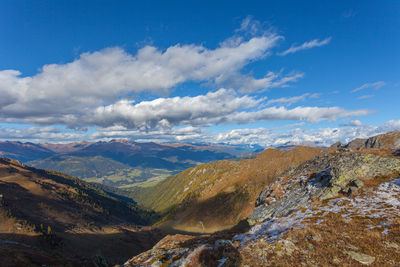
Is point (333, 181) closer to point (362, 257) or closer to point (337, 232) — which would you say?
point (337, 232)

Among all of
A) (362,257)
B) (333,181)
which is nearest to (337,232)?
(362,257)

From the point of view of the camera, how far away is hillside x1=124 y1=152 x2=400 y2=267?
42.1 feet

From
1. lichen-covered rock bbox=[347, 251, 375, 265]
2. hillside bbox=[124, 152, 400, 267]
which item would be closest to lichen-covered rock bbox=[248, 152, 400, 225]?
hillside bbox=[124, 152, 400, 267]

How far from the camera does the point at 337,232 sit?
15.8 m

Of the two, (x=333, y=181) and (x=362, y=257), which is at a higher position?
(x=333, y=181)

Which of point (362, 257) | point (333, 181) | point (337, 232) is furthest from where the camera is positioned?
point (333, 181)

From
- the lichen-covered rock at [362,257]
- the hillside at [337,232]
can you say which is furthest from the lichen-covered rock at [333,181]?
the lichen-covered rock at [362,257]

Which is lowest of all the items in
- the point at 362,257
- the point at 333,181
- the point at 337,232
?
the point at 337,232

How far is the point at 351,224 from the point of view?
16.9 meters

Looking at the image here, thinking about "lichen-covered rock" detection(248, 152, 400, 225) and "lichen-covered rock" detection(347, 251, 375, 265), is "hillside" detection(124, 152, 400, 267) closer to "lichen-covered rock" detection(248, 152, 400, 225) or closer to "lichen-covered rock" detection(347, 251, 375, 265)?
"lichen-covered rock" detection(347, 251, 375, 265)

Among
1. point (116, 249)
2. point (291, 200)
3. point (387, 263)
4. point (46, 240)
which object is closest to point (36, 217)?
point (46, 240)

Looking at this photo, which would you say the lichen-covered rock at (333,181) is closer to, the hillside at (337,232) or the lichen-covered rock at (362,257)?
the hillside at (337,232)

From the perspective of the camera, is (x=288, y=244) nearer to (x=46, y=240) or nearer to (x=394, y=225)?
(x=394, y=225)

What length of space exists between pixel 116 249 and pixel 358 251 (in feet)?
668
